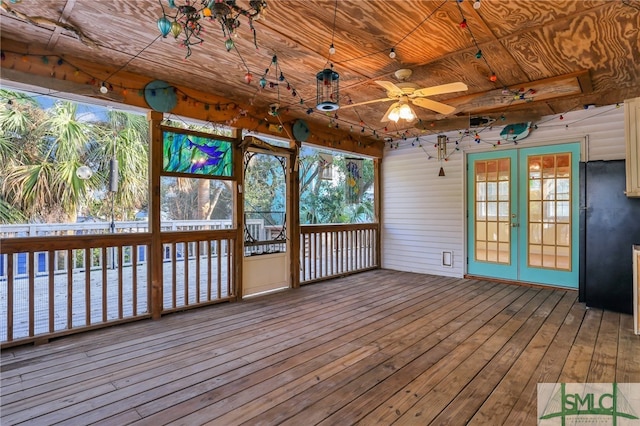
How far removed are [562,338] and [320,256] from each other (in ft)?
11.5

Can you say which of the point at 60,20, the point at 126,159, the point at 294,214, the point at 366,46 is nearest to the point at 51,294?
the point at 60,20

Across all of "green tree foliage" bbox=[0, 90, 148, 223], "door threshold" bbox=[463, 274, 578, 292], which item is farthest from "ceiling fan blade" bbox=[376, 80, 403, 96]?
"green tree foliage" bbox=[0, 90, 148, 223]

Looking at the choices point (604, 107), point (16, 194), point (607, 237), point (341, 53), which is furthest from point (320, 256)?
point (16, 194)

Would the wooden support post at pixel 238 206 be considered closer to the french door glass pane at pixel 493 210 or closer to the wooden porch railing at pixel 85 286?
the wooden porch railing at pixel 85 286

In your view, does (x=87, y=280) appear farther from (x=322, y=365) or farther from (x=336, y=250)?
(x=336, y=250)

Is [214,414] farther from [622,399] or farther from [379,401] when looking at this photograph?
[622,399]

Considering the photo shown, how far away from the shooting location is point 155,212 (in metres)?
3.71

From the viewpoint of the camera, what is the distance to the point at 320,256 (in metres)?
5.77

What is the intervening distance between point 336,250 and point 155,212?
→ 323cm

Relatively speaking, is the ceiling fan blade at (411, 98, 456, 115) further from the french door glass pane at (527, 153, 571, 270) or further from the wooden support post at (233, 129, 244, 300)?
the french door glass pane at (527, 153, 571, 270)

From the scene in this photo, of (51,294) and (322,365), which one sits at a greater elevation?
(51,294)

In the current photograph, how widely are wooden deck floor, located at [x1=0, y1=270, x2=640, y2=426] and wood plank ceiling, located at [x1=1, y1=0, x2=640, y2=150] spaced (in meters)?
2.47

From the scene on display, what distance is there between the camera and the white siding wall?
543 centimetres

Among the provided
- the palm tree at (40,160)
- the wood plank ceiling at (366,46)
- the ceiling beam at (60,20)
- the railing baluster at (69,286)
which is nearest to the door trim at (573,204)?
the wood plank ceiling at (366,46)
